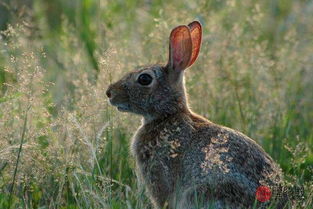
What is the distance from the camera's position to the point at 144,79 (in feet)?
19.7

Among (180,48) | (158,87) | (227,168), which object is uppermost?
(180,48)

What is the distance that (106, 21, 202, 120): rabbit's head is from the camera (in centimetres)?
593

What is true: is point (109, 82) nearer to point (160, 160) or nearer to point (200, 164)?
point (160, 160)

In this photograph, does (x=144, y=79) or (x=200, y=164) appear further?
(x=144, y=79)

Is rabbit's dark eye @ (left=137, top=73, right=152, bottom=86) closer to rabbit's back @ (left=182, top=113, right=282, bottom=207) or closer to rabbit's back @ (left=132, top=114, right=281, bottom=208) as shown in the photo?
rabbit's back @ (left=132, top=114, right=281, bottom=208)

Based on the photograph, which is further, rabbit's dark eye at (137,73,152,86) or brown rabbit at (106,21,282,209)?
rabbit's dark eye at (137,73,152,86)

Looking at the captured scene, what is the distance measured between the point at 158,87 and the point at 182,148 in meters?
0.60

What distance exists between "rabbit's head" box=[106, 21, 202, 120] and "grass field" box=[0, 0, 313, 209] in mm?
114

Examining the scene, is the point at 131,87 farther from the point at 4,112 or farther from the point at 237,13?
the point at 237,13

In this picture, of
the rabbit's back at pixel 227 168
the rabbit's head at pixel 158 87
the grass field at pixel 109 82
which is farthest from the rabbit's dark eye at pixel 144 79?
the rabbit's back at pixel 227 168

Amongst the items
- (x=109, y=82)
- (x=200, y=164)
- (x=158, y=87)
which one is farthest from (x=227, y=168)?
(x=109, y=82)

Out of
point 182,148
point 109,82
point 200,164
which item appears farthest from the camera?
point 109,82

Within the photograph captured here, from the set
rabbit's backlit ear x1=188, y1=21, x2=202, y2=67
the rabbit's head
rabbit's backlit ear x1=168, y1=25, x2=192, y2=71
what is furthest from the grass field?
rabbit's backlit ear x1=188, y1=21, x2=202, y2=67

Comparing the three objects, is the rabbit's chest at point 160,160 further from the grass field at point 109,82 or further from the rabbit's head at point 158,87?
the rabbit's head at point 158,87
